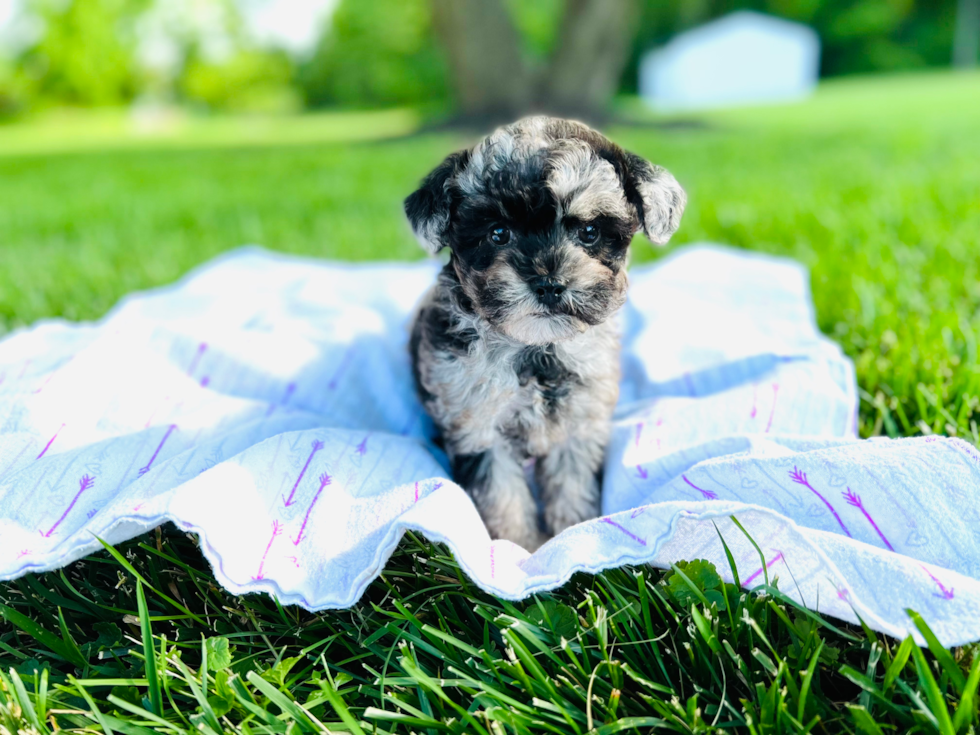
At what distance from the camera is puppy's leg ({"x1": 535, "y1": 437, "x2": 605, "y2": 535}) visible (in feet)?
11.3

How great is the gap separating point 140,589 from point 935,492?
2.77 m

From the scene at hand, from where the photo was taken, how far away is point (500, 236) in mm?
3059

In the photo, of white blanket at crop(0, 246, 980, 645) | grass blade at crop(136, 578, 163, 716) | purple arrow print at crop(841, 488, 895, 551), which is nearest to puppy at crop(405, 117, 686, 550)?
white blanket at crop(0, 246, 980, 645)

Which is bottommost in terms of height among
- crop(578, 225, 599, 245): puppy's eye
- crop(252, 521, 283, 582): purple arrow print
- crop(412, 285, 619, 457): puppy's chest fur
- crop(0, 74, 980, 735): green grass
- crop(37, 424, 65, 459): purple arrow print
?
crop(0, 74, 980, 735): green grass

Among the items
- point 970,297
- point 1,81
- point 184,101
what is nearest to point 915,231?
point 970,297

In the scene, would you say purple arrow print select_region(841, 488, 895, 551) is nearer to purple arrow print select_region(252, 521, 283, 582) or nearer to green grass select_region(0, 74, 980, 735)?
green grass select_region(0, 74, 980, 735)

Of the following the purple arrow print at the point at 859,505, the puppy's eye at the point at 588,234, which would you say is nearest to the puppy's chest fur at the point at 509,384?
the puppy's eye at the point at 588,234

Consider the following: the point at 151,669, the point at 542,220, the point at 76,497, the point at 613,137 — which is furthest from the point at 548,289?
the point at 613,137

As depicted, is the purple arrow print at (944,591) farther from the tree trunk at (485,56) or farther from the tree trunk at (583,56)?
the tree trunk at (583,56)

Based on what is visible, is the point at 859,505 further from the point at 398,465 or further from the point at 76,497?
the point at 76,497

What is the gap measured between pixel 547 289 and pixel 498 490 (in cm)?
98

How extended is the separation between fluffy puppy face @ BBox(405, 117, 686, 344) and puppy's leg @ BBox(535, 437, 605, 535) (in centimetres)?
66

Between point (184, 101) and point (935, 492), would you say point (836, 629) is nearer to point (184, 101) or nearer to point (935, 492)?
point (935, 492)

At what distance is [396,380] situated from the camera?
434cm
